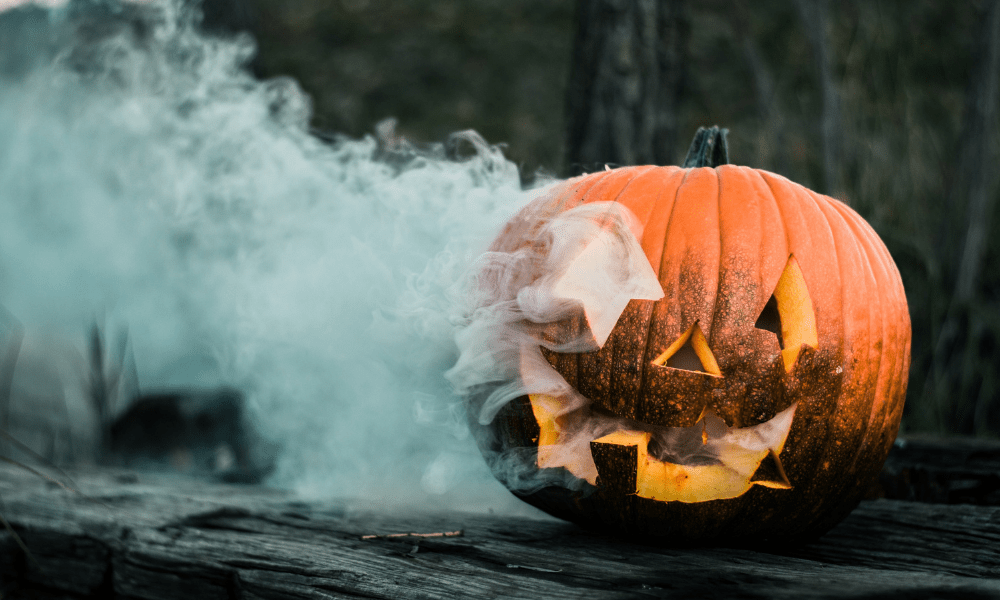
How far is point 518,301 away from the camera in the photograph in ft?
4.43

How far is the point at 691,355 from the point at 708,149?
0.56 meters

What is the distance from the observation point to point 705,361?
123 centimetres

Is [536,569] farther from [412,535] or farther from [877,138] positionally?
[877,138]

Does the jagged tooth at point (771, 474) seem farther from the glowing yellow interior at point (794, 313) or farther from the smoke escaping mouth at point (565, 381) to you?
the glowing yellow interior at point (794, 313)

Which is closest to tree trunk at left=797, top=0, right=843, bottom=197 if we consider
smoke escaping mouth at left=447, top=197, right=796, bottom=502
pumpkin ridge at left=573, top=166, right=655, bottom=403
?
smoke escaping mouth at left=447, top=197, right=796, bottom=502

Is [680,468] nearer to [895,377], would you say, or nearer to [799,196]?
[895,377]

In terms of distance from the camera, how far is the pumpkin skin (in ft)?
4.01

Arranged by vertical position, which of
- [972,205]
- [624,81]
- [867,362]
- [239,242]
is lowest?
[867,362]

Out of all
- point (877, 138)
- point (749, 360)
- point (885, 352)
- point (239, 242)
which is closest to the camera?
point (749, 360)

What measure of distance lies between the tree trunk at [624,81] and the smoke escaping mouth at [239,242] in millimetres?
1075

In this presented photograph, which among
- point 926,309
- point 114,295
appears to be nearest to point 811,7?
point 926,309

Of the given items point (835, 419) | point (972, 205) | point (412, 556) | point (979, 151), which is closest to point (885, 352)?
point (835, 419)

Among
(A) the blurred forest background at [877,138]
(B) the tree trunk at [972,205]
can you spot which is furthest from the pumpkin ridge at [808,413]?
(B) the tree trunk at [972,205]

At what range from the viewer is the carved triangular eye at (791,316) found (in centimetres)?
123
